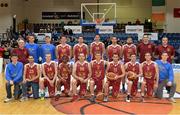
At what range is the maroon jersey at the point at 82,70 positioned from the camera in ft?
32.4

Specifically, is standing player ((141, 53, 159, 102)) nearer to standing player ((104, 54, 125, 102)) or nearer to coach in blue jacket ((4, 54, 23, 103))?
standing player ((104, 54, 125, 102))

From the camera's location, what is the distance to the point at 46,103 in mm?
9492

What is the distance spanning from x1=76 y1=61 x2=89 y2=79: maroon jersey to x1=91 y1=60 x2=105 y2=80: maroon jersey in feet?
0.62

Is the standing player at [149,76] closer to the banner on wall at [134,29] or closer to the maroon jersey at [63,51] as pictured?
the maroon jersey at [63,51]

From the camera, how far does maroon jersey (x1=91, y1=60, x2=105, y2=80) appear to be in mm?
9891

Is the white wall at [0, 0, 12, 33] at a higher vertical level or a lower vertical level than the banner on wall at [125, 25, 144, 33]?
higher

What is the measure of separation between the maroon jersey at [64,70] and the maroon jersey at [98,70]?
654 millimetres

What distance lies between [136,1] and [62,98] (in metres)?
23.5

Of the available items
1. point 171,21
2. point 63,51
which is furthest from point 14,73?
point 171,21

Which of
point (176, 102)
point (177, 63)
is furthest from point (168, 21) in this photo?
point (176, 102)

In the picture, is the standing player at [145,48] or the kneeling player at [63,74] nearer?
the kneeling player at [63,74]

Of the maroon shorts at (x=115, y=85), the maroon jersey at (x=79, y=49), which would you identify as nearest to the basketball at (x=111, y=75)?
the maroon shorts at (x=115, y=85)

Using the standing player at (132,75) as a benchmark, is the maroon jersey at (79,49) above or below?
above

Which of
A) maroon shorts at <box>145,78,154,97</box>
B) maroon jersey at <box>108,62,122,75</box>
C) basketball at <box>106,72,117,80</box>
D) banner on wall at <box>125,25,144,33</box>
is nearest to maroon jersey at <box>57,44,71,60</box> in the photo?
maroon jersey at <box>108,62,122,75</box>
